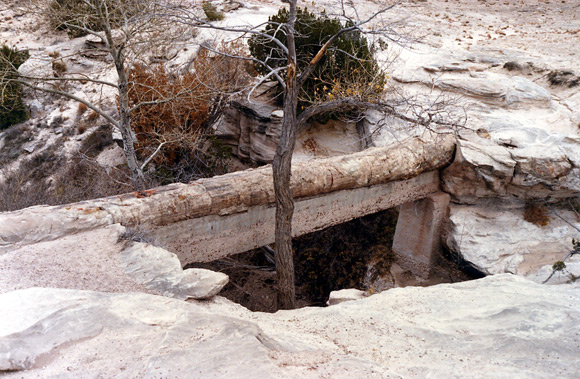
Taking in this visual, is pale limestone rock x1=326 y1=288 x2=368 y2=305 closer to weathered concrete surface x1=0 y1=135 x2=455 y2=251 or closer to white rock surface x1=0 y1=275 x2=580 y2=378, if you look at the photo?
white rock surface x1=0 y1=275 x2=580 y2=378

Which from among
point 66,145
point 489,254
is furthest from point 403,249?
point 66,145

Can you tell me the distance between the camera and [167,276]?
438 cm

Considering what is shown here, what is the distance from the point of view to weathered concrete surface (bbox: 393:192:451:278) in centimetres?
908

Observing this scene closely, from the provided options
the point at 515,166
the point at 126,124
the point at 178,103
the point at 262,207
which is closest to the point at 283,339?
the point at 262,207

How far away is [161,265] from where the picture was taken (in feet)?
14.9

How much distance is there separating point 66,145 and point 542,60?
1254 centimetres

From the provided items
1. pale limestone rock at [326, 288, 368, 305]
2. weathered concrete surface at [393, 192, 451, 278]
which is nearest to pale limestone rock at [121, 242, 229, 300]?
pale limestone rock at [326, 288, 368, 305]

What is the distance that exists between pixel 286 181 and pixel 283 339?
Result: 287 centimetres

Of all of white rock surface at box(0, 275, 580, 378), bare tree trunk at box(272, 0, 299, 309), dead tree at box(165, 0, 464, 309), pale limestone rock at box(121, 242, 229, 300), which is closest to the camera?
white rock surface at box(0, 275, 580, 378)

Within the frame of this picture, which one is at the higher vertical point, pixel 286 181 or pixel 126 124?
pixel 286 181

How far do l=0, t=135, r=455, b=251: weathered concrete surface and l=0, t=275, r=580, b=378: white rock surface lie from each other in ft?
5.48

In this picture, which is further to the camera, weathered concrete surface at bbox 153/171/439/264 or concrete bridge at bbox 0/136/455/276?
weathered concrete surface at bbox 153/171/439/264

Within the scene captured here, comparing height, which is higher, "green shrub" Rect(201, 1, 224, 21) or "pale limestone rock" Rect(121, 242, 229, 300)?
"green shrub" Rect(201, 1, 224, 21)

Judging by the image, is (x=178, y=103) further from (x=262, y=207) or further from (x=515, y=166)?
(x=515, y=166)
